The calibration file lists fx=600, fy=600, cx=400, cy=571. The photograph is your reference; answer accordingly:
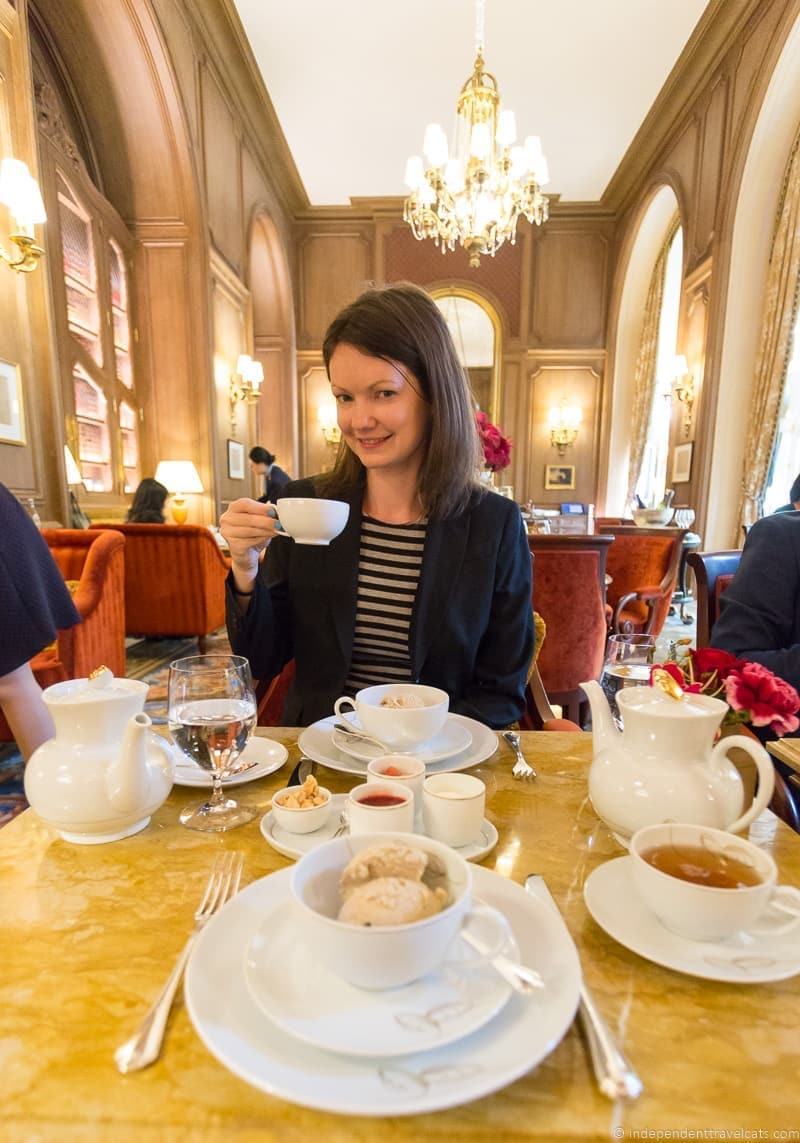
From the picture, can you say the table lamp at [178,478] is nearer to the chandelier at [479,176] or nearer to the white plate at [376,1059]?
the chandelier at [479,176]

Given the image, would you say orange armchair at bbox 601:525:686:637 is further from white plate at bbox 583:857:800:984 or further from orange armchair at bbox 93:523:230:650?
white plate at bbox 583:857:800:984

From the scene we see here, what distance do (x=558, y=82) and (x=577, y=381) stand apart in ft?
12.1

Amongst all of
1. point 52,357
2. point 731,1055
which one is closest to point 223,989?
point 731,1055

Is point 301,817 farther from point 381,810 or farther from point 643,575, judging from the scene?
point 643,575

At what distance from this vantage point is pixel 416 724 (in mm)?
811

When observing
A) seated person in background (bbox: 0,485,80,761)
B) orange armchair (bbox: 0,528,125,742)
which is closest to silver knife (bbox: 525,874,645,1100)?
seated person in background (bbox: 0,485,80,761)

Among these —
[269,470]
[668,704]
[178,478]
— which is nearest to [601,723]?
[668,704]

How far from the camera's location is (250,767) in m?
0.87

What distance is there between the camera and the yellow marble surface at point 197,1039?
14.3 inches

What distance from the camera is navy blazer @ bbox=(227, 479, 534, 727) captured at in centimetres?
130

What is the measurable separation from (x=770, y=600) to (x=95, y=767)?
1464mm

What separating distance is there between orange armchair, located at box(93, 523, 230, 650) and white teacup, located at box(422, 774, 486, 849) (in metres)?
3.44

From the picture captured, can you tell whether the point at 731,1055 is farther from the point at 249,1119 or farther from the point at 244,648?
the point at 244,648

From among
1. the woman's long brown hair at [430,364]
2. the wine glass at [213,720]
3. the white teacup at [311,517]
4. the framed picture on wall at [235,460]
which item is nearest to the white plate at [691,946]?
the wine glass at [213,720]
